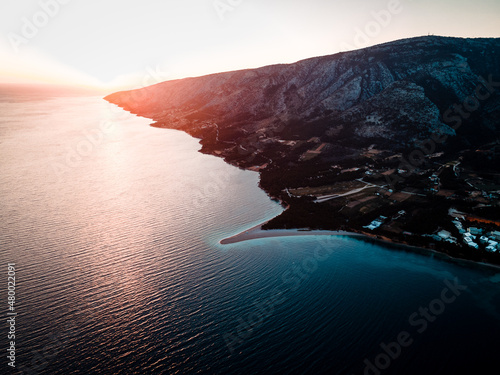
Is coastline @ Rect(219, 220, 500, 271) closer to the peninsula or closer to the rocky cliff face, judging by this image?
the peninsula

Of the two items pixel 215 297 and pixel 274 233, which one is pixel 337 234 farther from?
pixel 215 297

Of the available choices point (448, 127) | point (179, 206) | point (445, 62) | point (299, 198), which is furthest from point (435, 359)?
point (445, 62)

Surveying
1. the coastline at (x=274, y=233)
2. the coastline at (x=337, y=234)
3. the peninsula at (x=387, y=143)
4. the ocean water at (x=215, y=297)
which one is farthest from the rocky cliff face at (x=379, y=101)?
the ocean water at (x=215, y=297)

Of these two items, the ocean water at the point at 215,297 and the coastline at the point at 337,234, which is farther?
the coastline at the point at 337,234

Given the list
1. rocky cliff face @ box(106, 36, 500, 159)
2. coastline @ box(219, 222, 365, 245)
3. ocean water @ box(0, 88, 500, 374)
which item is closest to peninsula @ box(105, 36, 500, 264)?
coastline @ box(219, 222, 365, 245)

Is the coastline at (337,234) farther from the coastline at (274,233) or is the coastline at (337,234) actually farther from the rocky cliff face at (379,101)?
the rocky cliff face at (379,101)

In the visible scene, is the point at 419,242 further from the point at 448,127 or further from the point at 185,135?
the point at 185,135

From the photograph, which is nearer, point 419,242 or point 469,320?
point 469,320
